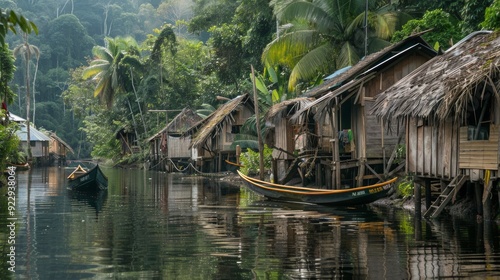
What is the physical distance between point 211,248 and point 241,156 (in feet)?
75.8

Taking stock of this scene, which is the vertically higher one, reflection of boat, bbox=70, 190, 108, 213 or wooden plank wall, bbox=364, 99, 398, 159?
wooden plank wall, bbox=364, 99, 398, 159

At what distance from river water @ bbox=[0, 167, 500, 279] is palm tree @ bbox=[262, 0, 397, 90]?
31.5 feet

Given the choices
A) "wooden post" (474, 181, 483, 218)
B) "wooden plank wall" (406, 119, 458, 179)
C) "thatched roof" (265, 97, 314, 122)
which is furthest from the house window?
"wooden post" (474, 181, 483, 218)

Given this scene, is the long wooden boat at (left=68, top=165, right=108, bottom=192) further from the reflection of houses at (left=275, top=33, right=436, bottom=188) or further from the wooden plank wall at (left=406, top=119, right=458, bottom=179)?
the wooden plank wall at (left=406, top=119, right=458, bottom=179)

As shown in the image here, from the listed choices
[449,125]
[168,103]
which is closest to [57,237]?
[449,125]

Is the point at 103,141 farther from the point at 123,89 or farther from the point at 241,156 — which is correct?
the point at 241,156

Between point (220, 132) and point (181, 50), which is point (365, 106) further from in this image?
point (181, 50)

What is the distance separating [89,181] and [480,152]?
18.0 metres

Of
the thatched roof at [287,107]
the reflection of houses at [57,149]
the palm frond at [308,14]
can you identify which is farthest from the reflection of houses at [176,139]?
the reflection of houses at [57,149]

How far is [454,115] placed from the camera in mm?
16250

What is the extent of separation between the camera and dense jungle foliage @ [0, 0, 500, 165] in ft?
99.8

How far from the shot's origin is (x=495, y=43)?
15.9m

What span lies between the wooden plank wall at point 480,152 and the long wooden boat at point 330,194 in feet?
9.84

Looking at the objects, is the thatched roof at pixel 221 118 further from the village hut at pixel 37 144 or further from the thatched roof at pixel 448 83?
the village hut at pixel 37 144
